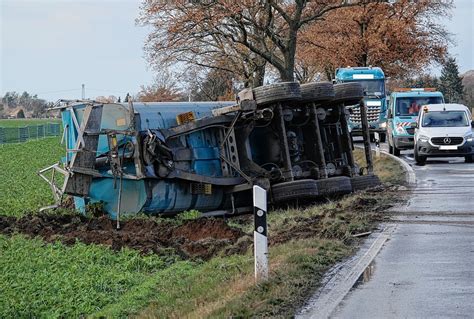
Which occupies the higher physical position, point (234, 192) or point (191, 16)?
point (191, 16)

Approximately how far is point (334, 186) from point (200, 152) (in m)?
2.68

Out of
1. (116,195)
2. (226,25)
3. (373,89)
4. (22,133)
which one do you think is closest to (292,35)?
(226,25)

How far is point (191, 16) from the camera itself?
35156 millimetres

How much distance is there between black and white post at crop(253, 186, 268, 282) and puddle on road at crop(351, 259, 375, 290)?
922 mm

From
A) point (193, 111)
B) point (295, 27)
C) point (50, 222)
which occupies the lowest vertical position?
point (50, 222)

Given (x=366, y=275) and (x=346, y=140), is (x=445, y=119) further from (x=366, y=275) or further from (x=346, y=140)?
(x=366, y=275)

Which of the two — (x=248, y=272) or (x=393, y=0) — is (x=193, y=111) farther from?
(x=393, y=0)

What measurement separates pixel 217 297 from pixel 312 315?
1.34 meters

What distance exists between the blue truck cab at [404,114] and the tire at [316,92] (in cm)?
1566

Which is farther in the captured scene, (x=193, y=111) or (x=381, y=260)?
(x=193, y=111)

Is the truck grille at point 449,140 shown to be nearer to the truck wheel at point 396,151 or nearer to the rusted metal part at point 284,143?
the truck wheel at point 396,151

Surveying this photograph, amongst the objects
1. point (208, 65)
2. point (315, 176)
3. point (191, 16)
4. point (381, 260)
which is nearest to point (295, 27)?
point (191, 16)

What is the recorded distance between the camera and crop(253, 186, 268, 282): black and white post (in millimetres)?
9711

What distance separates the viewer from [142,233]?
49.1 ft
